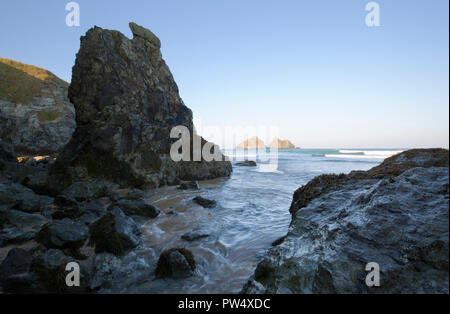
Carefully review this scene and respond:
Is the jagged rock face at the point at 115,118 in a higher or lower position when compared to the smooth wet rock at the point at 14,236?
higher

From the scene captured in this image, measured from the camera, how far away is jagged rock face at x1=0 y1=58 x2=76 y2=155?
1300 inches

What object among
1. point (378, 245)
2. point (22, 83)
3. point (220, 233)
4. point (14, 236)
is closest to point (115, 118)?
point (14, 236)

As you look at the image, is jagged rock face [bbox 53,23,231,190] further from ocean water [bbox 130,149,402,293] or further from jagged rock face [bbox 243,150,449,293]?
jagged rock face [bbox 243,150,449,293]

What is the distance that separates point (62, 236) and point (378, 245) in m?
5.83

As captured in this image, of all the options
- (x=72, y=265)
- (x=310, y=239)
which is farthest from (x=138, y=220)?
(x=310, y=239)

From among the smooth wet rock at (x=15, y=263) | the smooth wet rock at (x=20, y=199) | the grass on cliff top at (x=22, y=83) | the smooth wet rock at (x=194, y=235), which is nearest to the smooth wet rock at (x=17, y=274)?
the smooth wet rock at (x=15, y=263)

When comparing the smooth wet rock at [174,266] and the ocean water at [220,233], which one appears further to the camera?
the smooth wet rock at [174,266]

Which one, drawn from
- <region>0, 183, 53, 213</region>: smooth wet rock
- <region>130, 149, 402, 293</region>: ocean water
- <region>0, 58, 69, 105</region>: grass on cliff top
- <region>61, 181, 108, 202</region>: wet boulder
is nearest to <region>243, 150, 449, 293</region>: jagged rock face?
<region>130, 149, 402, 293</region>: ocean water

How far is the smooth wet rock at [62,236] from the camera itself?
4.59 meters

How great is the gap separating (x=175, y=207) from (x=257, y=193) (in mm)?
4933

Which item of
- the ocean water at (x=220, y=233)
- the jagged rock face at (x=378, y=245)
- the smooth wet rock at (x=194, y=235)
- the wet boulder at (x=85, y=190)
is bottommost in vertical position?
the ocean water at (x=220, y=233)

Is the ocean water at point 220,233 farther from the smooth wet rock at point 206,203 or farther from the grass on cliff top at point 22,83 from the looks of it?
the grass on cliff top at point 22,83

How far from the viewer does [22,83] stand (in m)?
42.8

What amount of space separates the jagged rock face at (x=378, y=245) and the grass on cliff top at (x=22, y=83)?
51.1 meters
